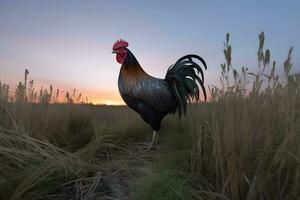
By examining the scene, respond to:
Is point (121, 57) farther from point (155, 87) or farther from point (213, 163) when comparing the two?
point (213, 163)

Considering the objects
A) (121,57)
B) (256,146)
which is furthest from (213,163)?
(121,57)

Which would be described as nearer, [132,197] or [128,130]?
[132,197]

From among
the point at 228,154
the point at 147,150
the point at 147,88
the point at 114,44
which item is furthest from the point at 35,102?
the point at 228,154

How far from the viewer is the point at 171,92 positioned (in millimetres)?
4215

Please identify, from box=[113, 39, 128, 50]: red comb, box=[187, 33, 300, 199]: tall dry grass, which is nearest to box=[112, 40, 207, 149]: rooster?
box=[113, 39, 128, 50]: red comb

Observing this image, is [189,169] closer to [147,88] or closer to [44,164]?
[44,164]

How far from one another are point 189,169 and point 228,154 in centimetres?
64

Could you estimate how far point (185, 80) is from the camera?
14.0ft

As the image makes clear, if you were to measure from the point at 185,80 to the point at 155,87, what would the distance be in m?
0.45

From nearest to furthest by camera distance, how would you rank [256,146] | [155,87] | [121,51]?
[256,146] < [155,87] < [121,51]

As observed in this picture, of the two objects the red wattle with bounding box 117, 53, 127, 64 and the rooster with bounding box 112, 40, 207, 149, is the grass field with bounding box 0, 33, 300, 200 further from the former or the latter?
the red wattle with bounding box 117, 53, 127, 64

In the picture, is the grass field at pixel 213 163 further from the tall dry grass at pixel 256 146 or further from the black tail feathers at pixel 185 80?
the black tail feathers at pixel 185 80

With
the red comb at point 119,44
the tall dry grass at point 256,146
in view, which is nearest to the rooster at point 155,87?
the red comb at point 119,44

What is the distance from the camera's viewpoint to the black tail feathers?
422 centimetres
